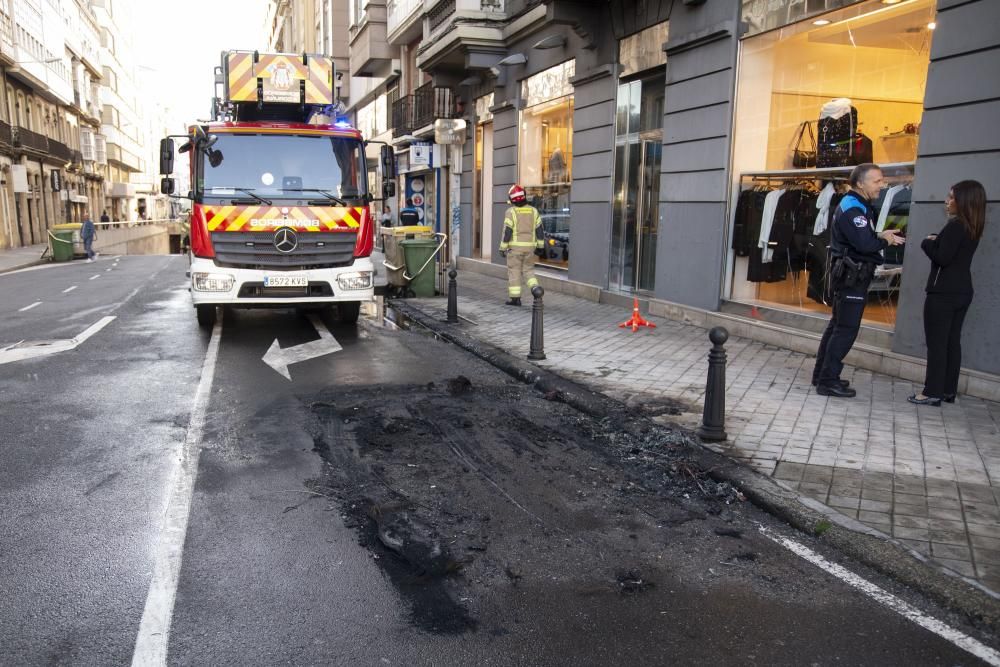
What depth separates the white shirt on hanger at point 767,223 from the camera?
10.1 metres

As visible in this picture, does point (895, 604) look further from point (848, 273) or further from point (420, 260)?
point (420, 260)

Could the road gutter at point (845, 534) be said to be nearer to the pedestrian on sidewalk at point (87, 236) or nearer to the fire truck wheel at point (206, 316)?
the fire truck wheel at point (206, 316)

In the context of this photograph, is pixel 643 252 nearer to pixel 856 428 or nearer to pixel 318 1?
pixel 856 428

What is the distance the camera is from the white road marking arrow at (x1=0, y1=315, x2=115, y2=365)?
28.8 feet

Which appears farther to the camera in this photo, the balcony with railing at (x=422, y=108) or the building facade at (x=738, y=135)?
the balcony with railing at (x=422, y=108)

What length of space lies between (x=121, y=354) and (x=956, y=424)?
8.90 metres

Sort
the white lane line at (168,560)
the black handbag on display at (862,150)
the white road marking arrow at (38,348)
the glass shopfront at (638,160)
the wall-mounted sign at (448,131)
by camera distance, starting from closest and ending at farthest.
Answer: the white lane line at (168,560), the white road marking arrow at (38,348), the black handbag on display at (862,150), the glass shopfront at (638,160), the wall-mounted sign at (448,131)

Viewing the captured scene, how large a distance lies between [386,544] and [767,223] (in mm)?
8074

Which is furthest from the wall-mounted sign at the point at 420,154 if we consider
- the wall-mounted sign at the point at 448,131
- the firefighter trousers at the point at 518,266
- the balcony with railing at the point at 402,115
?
the firefighter trousers at the point at 518,266

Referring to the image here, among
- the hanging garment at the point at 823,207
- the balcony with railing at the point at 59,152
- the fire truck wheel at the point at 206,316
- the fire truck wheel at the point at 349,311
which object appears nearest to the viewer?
the hanging garment at the point at 823,207

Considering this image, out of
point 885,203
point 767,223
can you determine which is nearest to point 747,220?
point 767,223

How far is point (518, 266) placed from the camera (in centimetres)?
1303

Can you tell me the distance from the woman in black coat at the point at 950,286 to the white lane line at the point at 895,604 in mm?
3319

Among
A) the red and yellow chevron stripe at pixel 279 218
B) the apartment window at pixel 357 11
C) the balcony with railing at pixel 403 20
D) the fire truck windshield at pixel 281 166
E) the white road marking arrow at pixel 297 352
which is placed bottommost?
the white road marking arrow at pixel 297 352
